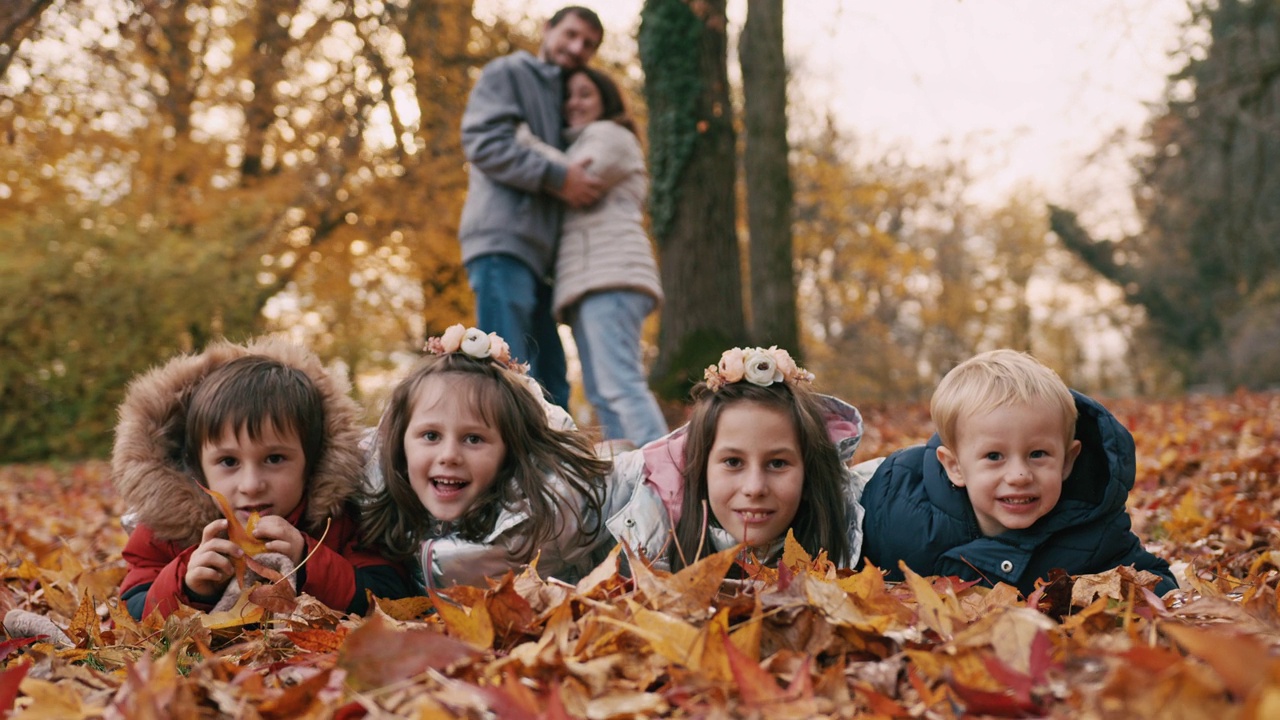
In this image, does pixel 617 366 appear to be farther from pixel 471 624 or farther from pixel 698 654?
pixel 698 654

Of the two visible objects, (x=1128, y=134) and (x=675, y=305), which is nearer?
(x=675, y=305)

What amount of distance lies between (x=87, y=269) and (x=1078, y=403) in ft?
30.6

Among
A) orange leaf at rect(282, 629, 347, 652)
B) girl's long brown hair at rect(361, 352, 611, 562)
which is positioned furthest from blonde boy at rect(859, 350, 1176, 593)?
orange leaf at rect(282, 629, 347, 652)

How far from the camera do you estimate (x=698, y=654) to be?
1384mm

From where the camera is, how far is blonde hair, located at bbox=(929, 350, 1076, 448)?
2.28m

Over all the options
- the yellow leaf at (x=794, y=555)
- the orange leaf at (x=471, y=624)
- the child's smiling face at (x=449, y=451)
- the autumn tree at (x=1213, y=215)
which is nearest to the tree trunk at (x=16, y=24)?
the child's smiling face at (x=449, y=451)

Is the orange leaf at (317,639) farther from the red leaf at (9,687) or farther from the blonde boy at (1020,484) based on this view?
the blonde boy at (1020,484)

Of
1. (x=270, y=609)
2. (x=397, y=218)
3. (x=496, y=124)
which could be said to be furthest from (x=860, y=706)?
(x=397, y=218)

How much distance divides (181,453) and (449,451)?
75cm

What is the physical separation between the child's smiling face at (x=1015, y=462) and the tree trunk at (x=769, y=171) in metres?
5.02

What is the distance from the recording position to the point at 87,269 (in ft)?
30.1

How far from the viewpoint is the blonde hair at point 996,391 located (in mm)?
2281

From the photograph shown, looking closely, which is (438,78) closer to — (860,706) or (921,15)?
(921,15)

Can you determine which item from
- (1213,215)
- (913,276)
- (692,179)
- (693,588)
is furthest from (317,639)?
(913,276)
